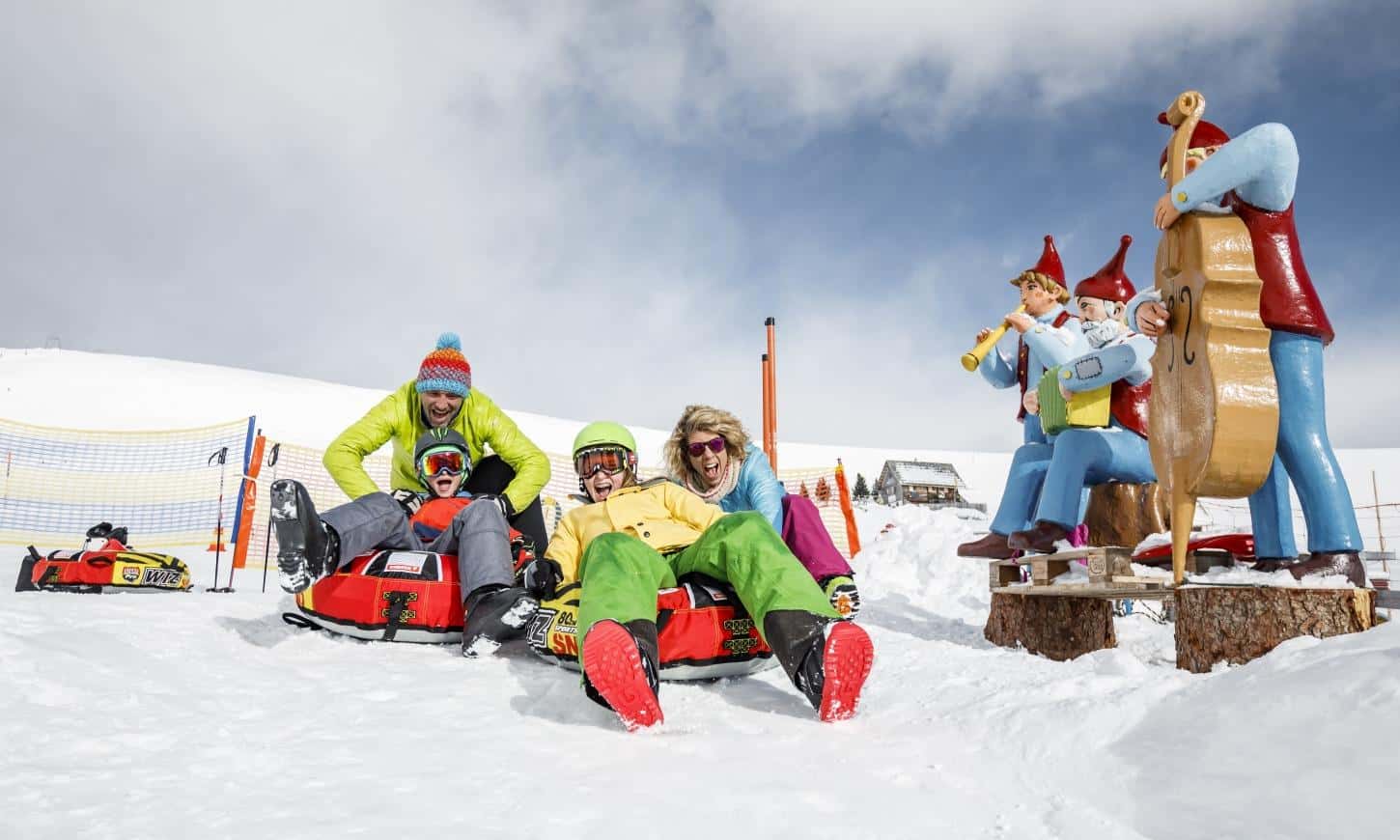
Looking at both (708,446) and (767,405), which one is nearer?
(708,446)

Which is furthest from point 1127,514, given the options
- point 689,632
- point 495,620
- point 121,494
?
point 121,494

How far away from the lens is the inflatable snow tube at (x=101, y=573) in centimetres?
624

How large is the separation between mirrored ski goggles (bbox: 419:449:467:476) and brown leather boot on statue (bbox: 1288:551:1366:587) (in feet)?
11.8

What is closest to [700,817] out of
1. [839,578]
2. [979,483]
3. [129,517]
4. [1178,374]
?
[839,578]

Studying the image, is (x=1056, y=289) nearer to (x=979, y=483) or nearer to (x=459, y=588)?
(x=459, y=588)

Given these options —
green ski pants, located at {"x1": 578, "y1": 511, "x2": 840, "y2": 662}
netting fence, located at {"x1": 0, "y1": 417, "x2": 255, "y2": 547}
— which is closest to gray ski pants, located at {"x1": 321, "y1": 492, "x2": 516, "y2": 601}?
green ski pants, located at {"x1": 578, "y1": 511, "x2": 840, "y2": 662}

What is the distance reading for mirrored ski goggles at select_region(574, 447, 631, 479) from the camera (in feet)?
11.9

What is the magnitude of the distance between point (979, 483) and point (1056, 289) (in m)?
43.4

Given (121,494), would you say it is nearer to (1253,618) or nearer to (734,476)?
(734,476)

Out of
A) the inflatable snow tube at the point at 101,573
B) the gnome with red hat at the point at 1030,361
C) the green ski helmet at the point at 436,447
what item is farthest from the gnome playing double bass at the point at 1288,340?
the inflatable snow tube at the point at 101,573

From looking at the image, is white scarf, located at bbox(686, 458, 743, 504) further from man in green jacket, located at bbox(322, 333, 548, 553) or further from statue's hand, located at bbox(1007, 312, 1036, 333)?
statue's hand, located at bbox(1007, 312, 1036, 333)

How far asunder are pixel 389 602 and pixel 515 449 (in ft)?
4.02

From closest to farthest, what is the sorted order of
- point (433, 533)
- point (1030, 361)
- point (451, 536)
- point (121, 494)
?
1. point (451, 536)
2. point (433, 533)
3. point (1030, 361)
4. point (121, 494)

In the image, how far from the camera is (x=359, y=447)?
4.32 metres
